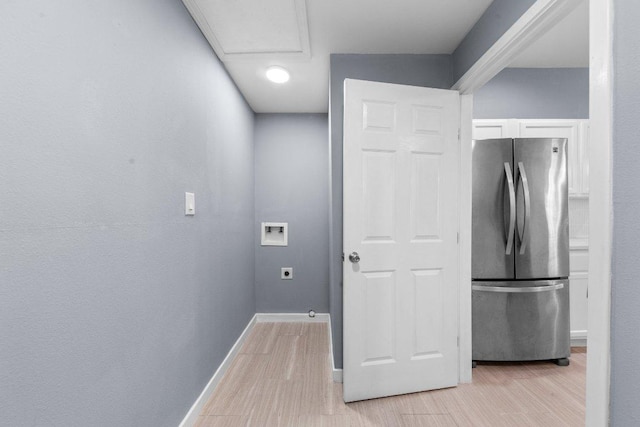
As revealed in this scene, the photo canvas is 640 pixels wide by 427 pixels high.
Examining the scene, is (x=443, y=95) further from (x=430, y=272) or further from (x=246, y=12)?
(x=246, y=12)

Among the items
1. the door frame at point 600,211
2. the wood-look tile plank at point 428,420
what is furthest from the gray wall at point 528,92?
the wood-look tile plank at point 428,420

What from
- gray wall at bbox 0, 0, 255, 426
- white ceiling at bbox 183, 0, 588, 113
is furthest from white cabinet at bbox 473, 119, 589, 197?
gray wall at bbox 0, 0, 255, 426

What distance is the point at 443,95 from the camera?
7.61 ft

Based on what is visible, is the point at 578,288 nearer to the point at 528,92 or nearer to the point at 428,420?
the point at 528,92

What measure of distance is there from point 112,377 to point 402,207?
178cm

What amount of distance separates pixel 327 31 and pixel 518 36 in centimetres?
112

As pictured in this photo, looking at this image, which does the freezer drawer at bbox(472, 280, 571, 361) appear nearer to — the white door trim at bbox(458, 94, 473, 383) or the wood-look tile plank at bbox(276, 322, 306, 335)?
the white door trim at bbox(458, 94, 473, 383)

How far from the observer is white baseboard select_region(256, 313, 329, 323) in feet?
12.7

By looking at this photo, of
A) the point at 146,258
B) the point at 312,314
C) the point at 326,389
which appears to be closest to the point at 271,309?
the point at 312,314

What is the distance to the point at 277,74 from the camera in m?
2.76

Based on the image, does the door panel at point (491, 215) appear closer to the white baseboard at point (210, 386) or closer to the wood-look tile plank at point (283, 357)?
the wood-look tile plank at point (283, 357)

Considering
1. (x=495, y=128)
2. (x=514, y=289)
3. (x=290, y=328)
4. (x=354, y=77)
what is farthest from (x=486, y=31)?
(x=290, y=328)

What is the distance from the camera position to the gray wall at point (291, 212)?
3893 millimetres

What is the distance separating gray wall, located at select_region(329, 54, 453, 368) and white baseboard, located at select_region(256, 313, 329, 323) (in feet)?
4.50
